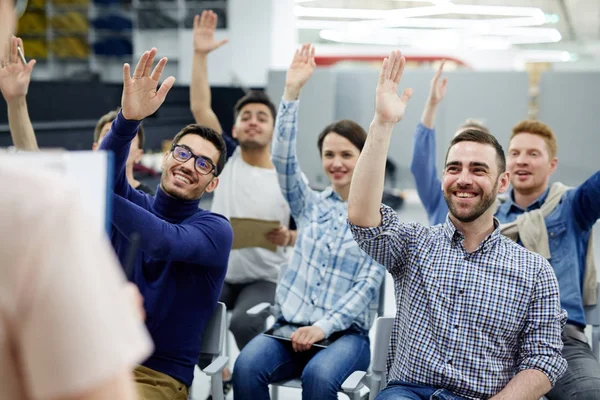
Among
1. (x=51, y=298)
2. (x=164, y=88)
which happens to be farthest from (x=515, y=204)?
(x=51, y=298)

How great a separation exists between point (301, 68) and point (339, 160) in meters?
0.42

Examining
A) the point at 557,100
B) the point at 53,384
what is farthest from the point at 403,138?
the point at 53,384

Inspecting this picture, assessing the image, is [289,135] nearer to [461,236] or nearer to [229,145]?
[229,145]

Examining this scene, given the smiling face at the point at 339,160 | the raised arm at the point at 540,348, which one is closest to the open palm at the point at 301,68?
the smiling face at the point at 339,160

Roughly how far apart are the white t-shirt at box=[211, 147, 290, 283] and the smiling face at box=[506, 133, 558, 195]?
104cm

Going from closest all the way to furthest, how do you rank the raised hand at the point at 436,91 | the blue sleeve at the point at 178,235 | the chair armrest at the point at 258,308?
the blue sleeve at the point at 178,235
the chair armrest at the point at 258,308
the raised hand at the point at 436,91

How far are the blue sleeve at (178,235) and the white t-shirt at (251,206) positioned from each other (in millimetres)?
900

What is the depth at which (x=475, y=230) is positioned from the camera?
1912 millimetres

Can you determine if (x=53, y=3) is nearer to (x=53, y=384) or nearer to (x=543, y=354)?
(x=543, y=354)

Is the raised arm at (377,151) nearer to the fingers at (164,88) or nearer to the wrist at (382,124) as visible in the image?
the wrist at (382,124)

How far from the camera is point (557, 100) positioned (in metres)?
6.35

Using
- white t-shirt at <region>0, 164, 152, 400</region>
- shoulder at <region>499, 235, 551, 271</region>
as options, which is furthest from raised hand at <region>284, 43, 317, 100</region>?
white t-shirt at <region>0, 164, 152, 400</region>

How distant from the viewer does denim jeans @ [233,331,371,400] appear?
2090 mm

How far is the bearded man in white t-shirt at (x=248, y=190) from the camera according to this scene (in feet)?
9.40
